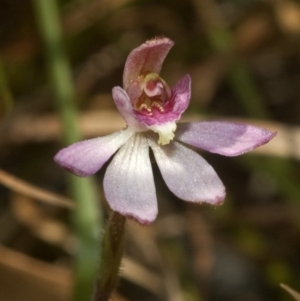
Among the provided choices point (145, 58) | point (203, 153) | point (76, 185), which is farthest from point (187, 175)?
point (203, 153)

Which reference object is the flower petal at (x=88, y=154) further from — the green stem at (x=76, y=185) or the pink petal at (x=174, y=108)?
the green stem at (x=76, y=185)

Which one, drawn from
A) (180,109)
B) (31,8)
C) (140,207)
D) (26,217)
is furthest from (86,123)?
(140,207)

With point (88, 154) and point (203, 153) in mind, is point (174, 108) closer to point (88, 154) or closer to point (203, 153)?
point (88, 154)

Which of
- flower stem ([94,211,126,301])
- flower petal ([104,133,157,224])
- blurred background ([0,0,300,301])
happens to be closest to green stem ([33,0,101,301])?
blurred background ([0,0,300,301])

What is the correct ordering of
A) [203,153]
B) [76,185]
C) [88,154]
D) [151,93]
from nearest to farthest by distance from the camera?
[88,154] → [151,93] → [76,185] → [203,153]

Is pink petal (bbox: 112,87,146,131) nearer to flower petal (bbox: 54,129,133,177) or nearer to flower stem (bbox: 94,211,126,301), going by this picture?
flower petal (bbox: 54,129,133,177)

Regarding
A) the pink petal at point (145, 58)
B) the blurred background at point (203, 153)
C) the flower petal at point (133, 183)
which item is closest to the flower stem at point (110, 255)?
the flower petal at point (133, 183)
